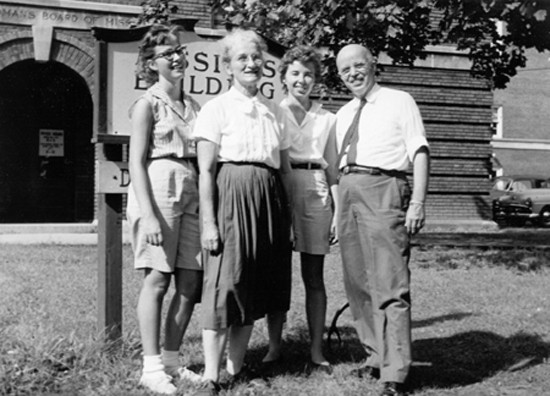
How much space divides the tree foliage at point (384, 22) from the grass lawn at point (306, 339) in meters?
3.19

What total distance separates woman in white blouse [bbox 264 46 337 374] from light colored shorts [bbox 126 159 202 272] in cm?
68

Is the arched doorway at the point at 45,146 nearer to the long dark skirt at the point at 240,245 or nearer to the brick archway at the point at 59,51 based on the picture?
the brick archway at the point at 59,51

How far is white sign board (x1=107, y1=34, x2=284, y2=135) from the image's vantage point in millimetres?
4734

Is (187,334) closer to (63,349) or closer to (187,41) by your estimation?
(63,349)

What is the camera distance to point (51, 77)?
1602 cm

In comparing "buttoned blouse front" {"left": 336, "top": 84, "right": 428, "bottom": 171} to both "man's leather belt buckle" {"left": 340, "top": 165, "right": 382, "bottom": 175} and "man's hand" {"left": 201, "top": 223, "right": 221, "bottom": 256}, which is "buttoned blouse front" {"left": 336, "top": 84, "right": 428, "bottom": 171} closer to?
"man's leather belt buckle" {"left": 340, "top": 165, "right": 382, "bottom": 175}

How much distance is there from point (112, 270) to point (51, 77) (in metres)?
12.2

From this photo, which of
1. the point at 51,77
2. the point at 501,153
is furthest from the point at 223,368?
the point at 501,153

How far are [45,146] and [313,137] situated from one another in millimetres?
12690

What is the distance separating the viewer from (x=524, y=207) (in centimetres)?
2455

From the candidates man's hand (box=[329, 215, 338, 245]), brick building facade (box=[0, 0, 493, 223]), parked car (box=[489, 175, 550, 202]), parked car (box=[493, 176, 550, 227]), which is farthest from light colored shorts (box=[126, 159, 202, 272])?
parked car (box=[489, 175, 550, 202])

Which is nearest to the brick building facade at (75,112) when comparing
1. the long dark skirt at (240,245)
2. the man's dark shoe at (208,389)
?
the long dark skirt at (240,245)

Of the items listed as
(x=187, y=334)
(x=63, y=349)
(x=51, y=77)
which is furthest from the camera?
(x=51, y=77)

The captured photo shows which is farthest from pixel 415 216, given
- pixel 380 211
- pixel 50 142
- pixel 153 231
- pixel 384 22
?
pixel 50 142
